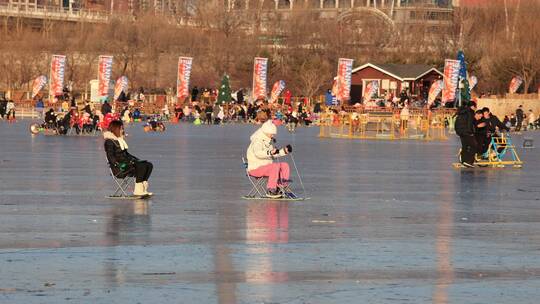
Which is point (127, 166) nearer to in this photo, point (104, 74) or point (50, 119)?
point (50, 119)

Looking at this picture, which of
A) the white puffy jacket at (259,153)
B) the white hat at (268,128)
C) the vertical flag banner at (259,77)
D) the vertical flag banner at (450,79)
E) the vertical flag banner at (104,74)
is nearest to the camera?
the white puffy jacket at (259,153)

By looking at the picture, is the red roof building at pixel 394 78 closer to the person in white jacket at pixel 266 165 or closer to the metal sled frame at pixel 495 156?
the metal sled frame at pixel 495 156

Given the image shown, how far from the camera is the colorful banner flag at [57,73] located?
7669cm

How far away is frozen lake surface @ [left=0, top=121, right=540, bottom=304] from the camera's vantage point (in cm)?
1063

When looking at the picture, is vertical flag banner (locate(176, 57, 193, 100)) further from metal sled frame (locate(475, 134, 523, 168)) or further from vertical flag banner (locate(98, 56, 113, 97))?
metal sled frame (locate(475, 134, 523, 168))

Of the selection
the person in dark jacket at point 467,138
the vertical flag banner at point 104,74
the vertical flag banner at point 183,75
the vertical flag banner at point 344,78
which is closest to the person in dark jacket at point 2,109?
the vertical flag banner at point 104,74

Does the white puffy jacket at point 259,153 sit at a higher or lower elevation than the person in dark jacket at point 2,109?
higher

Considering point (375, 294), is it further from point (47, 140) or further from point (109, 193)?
point (47, 140)

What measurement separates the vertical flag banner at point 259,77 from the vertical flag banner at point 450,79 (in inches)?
528

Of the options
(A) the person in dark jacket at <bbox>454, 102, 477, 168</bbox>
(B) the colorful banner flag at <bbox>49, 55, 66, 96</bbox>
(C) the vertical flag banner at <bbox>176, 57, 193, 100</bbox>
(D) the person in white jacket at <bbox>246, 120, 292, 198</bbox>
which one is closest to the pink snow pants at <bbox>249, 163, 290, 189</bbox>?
(D) the person in white jacket at <bbox>246, 120, 292, 198</bbox>

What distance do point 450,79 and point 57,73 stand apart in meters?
22.2

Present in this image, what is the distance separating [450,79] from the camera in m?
69.6

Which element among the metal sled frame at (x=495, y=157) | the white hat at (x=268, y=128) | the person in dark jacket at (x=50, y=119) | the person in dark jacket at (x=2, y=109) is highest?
the white hat at (x=268, y=128)

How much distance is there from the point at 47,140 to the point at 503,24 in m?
83.1
